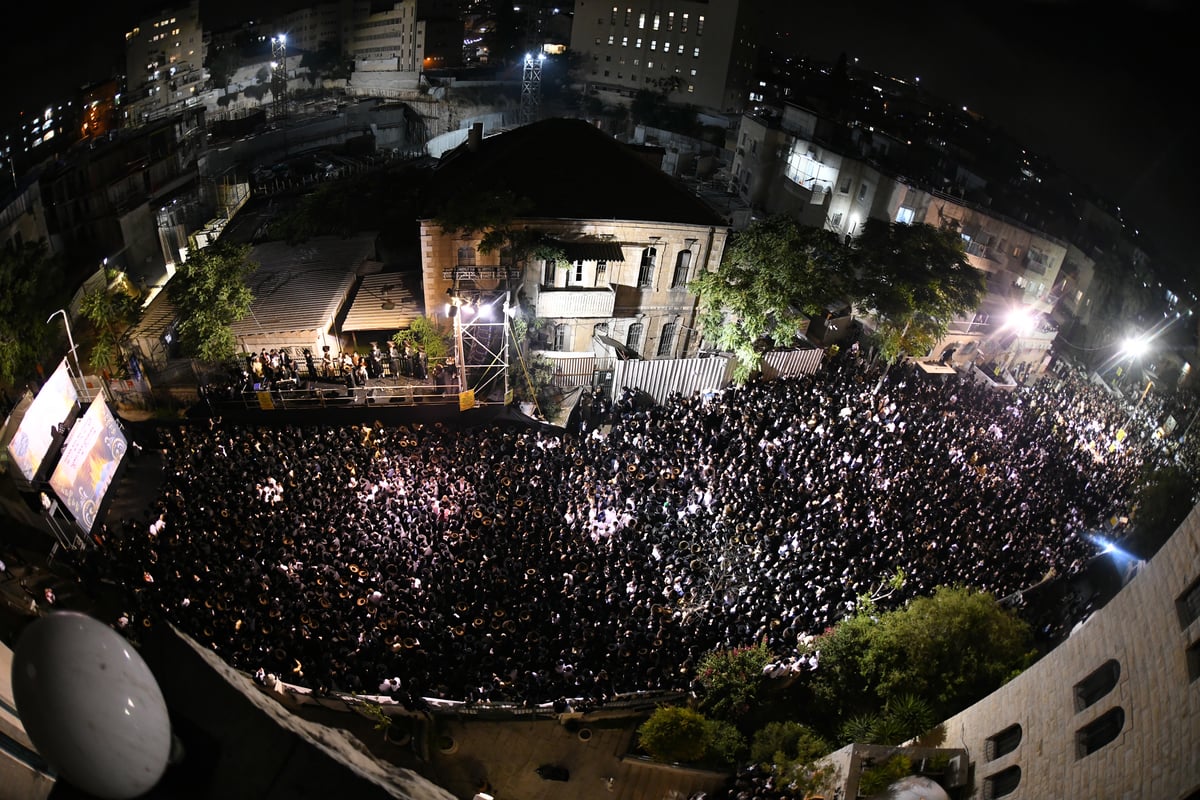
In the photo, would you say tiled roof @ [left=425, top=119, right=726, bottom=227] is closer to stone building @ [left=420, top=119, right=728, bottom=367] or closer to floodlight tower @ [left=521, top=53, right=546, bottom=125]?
stone building @ [left=420, top=119, right=728, bottom=367]

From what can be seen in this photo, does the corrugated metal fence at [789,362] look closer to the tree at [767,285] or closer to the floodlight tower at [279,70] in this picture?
the tree at [767,285]

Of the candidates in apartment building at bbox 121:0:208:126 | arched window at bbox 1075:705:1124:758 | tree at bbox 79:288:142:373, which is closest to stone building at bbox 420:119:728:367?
tree at bbox 79:288:142:373

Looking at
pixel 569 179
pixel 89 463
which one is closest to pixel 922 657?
pixel 89 463

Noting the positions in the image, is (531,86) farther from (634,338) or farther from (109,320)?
(109,320)

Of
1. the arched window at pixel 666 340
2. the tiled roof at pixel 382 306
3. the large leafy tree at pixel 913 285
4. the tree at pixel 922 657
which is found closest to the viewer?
the tree at pixel 922 657

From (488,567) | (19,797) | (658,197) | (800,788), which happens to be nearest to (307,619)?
(488,567)

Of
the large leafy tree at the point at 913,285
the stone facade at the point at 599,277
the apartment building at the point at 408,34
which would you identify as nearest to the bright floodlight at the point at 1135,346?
the large leafy tree at the point at 913,285

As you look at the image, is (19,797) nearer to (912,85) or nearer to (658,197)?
(658,197)
